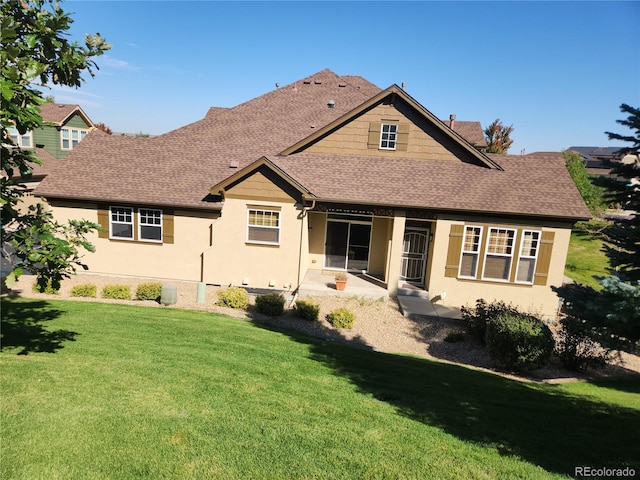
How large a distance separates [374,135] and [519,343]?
34.9 ft

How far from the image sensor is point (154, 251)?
16719 mm

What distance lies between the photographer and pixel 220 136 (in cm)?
2083

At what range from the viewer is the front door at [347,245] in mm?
17828

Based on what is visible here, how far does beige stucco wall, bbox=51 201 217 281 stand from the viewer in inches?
648

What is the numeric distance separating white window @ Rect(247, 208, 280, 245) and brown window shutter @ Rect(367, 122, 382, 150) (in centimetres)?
548

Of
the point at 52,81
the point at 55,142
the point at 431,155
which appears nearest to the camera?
the point at 52,81

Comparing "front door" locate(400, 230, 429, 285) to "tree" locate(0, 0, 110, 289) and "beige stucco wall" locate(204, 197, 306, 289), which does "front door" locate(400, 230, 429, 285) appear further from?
"tree" locate(0, 0, 110, 289)

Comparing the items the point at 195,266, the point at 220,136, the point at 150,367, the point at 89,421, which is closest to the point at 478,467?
the point at 89,421

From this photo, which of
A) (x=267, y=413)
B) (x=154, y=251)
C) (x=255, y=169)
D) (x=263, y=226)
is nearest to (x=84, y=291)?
(x=154, y=251)

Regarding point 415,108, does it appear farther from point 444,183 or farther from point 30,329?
point 30,329

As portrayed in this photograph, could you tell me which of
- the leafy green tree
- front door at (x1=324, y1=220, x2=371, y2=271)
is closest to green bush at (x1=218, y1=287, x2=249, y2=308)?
front door at (x1=324, y1=220, x2=371, y2=271)

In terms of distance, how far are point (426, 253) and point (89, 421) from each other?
13.8m

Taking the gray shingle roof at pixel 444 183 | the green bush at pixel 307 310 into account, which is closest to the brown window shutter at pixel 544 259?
the gray shingle roof at pixel 444 183

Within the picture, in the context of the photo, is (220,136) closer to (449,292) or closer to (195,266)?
(195,266)
